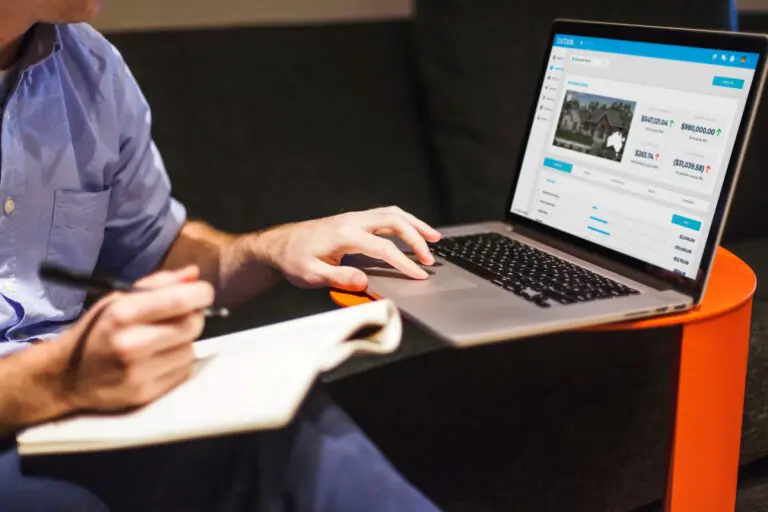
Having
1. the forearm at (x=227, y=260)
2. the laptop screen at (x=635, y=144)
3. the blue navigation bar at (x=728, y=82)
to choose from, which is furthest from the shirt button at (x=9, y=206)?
the blue navigation bar at (x=728, y=82)

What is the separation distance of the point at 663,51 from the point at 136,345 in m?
0.65

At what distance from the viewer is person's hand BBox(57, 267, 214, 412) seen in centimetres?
61

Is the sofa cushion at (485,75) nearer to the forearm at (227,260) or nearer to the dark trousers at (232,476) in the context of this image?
the forearm at (227,260)

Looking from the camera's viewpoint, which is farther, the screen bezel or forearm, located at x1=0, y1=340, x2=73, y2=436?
the screen bezel

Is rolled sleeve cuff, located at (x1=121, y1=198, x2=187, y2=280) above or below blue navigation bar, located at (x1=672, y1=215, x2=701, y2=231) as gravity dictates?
below

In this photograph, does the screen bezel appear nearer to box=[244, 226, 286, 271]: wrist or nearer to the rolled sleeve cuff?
box=[244, 226, 286, 271]: wrist

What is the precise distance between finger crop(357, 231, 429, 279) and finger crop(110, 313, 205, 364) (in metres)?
0.27

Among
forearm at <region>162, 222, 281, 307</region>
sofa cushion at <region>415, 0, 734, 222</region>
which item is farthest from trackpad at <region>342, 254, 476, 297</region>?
sofa cushion at <region>415, 0, 734, 222</region>

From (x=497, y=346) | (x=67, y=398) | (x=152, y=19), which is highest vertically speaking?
(x=152, y=19)

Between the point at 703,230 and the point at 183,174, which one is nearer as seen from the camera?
the point at 703,230

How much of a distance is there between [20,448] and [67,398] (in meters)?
0.06

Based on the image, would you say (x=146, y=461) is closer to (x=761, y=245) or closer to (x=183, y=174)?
(x=183, y=174)

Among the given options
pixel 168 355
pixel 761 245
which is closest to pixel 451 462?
pixel 168 355

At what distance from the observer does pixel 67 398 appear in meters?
0.65
